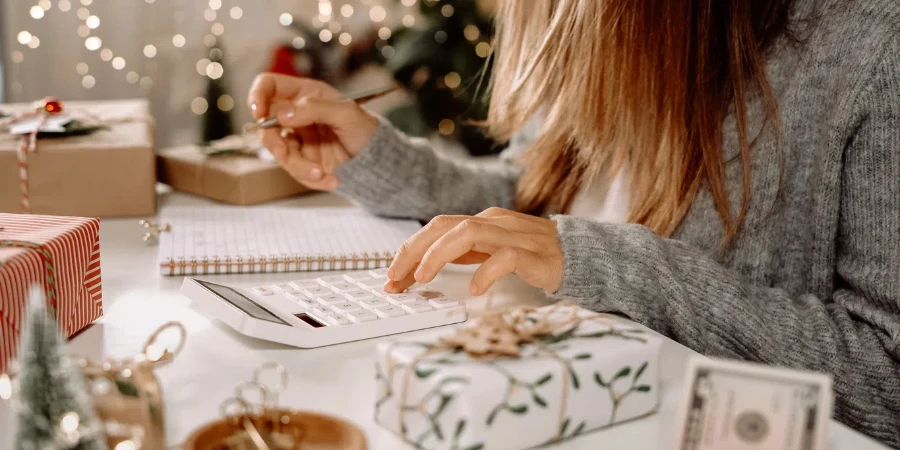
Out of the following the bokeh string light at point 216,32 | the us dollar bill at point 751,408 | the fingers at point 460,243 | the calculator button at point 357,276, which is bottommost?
the calculator button at point 357,276

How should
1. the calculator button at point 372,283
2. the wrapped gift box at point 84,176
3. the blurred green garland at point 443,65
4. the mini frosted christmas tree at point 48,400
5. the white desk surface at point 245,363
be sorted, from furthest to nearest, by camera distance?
the blurred green garland at point 443,65 < the wrapped gift box at point 84,176 < the calculator button at point 372,283 < the white desk surface at point 245,363 < the mini frosted christmas tree at point 48,400

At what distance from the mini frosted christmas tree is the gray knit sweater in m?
0.43

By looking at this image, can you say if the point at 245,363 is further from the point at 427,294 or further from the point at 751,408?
the point at 751,408

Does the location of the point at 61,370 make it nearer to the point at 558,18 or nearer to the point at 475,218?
the point at 475,218

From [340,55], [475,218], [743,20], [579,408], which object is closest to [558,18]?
[743,20]

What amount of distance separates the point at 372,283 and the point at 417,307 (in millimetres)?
70

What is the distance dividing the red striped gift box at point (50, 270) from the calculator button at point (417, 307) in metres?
0.25

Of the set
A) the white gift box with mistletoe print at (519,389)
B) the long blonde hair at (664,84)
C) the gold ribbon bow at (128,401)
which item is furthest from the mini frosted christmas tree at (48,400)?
the long blonde hair at (664,84)

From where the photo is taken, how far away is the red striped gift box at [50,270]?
0.57 metres

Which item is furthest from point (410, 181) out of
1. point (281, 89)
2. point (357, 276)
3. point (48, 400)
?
point (48, 400)

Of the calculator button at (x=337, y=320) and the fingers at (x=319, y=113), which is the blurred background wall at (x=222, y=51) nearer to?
the fingers at (x=319, y=113)

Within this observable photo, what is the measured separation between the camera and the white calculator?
0.64 metres

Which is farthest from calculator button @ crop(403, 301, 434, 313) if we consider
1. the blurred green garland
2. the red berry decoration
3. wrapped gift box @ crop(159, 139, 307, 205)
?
the blurred green garland

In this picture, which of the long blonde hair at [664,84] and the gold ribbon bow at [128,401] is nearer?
the gold ribbon bow at [128,401]
